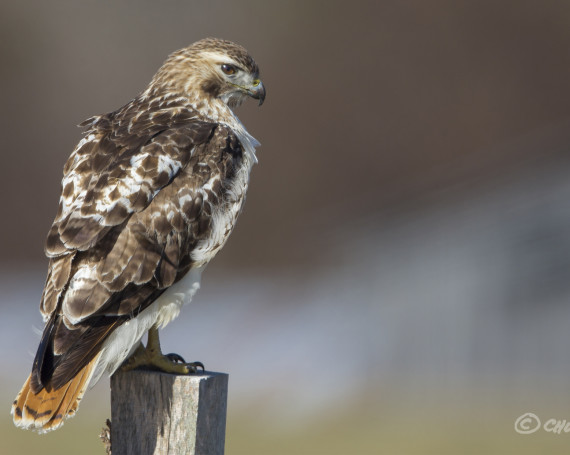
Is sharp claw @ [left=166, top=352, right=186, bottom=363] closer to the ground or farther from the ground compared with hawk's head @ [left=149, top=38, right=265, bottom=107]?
closer to the ground

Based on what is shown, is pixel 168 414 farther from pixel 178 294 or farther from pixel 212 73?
pixel 212 73

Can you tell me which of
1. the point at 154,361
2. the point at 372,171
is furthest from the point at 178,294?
the point at 372,171

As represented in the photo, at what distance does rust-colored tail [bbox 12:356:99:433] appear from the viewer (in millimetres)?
3021

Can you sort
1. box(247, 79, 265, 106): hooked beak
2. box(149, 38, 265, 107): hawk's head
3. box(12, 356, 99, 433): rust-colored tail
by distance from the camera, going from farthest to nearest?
box(247, 79, 265, 106): hooked beak, box(149, 38, 265, 107): hawk's head, box(12, 356, 99, 433): rust-colored tail

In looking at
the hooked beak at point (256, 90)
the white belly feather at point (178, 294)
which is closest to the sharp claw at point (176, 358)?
the white belly feather at point (178, 294)

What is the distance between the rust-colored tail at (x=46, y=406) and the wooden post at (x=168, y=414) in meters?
0.18

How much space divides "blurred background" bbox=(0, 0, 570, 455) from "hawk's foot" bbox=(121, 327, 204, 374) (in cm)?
428

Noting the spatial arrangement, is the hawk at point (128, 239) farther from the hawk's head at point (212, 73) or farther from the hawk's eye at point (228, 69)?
the hawk's eye at point (228, 69)

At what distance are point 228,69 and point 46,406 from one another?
1.84 m

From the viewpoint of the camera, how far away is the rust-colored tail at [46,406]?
3021 mm

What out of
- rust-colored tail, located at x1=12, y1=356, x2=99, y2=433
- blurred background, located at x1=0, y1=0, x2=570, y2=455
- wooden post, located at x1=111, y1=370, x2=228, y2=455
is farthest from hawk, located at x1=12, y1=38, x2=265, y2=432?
blurred background, located at x1=0, y1=0, x2=570, y2=455

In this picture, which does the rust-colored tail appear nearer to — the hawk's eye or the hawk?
the hawk

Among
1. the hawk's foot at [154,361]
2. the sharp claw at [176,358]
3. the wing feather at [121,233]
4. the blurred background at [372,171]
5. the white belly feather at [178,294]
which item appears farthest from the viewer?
the blurred background at [372,171]

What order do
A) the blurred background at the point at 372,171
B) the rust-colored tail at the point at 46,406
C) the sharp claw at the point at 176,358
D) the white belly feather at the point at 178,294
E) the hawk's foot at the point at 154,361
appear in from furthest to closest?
the blurred background at the point at 372,171
the sharp claw at the point at 176,358
the hawk's foot at the point at 154,361
the white belly feather at the point at 178,294
the rust-colored tail at the point at 46,406
